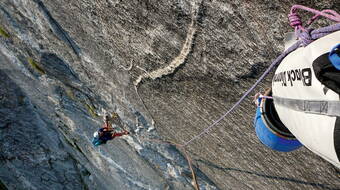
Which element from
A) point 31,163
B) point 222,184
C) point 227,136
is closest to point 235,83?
point 227,136

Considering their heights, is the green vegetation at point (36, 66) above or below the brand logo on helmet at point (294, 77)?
above

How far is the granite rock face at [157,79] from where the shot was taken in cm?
356

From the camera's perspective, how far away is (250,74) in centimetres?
372

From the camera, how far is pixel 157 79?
517 centimetres

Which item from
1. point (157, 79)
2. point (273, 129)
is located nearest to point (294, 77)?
point (273, 129)

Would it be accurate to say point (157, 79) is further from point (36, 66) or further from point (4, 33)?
point (4, 33)

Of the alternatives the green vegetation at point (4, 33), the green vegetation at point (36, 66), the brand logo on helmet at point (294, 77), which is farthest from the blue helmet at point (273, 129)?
the green vegetation at point (4, 33)

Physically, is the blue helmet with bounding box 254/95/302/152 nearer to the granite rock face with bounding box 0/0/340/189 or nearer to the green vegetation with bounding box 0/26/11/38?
the granite rock face with bounding box 0/0/340/189

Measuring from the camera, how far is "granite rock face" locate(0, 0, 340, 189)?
3.56 m

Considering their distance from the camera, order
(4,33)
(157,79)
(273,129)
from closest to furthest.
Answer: (273,129) → (157,79) → (4,33)

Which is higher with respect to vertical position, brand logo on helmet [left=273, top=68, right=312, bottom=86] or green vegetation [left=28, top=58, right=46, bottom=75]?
green vegetation [left=28, top=58, right=46, bottom=75]

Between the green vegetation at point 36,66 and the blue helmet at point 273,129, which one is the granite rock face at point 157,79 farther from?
the blue helmet at point 273,129

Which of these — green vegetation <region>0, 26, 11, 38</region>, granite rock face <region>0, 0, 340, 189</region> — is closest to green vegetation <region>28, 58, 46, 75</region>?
granite rock face <region>0, 0, 340, 189</region>

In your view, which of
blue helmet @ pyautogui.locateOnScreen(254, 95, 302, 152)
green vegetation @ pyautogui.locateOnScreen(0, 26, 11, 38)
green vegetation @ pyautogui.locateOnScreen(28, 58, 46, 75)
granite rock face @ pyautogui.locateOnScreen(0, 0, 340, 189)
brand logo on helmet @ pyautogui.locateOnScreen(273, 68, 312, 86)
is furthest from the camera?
green vegetation @ pyautogui.locateOnScreen(28, 58, 46, 75)
